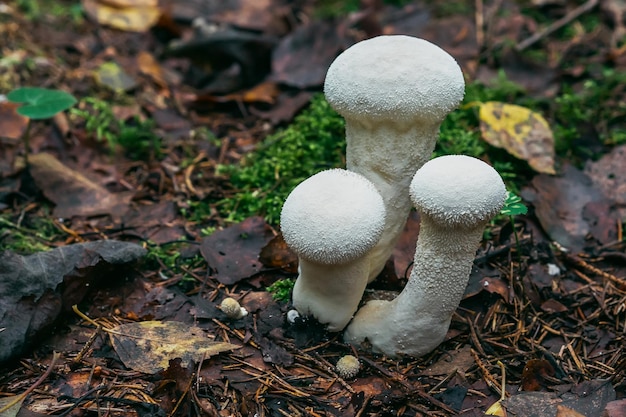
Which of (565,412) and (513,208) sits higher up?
(513,208)

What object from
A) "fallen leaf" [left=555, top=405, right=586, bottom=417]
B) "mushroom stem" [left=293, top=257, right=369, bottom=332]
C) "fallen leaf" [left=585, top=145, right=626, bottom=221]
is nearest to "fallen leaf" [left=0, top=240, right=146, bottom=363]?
"mushroom stem" [left=293, top=257, right=369, bottom=332]

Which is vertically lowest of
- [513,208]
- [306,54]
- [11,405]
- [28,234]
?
[28,234]

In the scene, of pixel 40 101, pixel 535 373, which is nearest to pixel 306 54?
pixel 40 101

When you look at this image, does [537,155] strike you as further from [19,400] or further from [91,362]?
[19,400]

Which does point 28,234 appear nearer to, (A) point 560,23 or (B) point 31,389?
(B) point 31,389

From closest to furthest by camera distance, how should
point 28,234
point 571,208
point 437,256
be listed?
point 437,256, point 28,234, point 571,208

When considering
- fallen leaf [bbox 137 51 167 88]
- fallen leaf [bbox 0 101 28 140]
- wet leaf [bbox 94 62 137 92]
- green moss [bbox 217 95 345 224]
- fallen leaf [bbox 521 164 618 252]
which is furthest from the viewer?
fallen leaf [bbox 137 51 167 88]

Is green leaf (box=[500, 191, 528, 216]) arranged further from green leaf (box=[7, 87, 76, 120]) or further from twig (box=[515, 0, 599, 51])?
twig (box=[515, 0, 599, 51])
